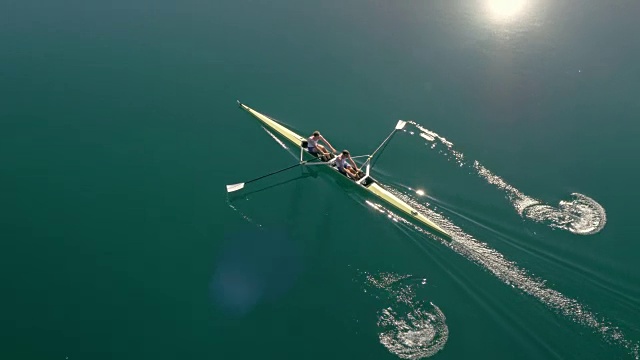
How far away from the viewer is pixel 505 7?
19.2 m

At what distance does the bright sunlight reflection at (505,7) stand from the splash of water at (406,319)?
12.5 metres

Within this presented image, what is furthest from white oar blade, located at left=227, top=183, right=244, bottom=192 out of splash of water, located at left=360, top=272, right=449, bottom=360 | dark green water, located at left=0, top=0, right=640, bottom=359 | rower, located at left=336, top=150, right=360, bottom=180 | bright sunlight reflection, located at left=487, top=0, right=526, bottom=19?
bright sunlight reflection, located at left=487, top=0, right=526, bottom=19

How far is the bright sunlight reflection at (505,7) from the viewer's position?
1895cm

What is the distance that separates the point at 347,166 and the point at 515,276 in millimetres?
5473

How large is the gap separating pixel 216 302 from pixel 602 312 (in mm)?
8917

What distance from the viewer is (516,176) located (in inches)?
543

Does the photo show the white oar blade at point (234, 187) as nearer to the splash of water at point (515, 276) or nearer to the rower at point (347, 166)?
the rower at point (347, 166)

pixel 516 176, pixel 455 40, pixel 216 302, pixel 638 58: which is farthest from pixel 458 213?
pixel 638 58

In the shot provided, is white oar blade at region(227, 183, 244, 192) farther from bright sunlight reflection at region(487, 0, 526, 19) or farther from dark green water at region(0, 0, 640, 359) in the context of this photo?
bright sunlight reflection at region(487, 0, 526, 19)

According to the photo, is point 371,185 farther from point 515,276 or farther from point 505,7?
point 505,7

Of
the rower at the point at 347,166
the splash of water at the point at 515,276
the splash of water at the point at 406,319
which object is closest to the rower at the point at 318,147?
the rower at the point at 347,166

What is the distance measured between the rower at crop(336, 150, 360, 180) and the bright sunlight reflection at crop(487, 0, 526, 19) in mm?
9714

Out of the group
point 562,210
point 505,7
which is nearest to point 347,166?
point 562,210

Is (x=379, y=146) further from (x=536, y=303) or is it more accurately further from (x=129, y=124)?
(x=129, y=124)
